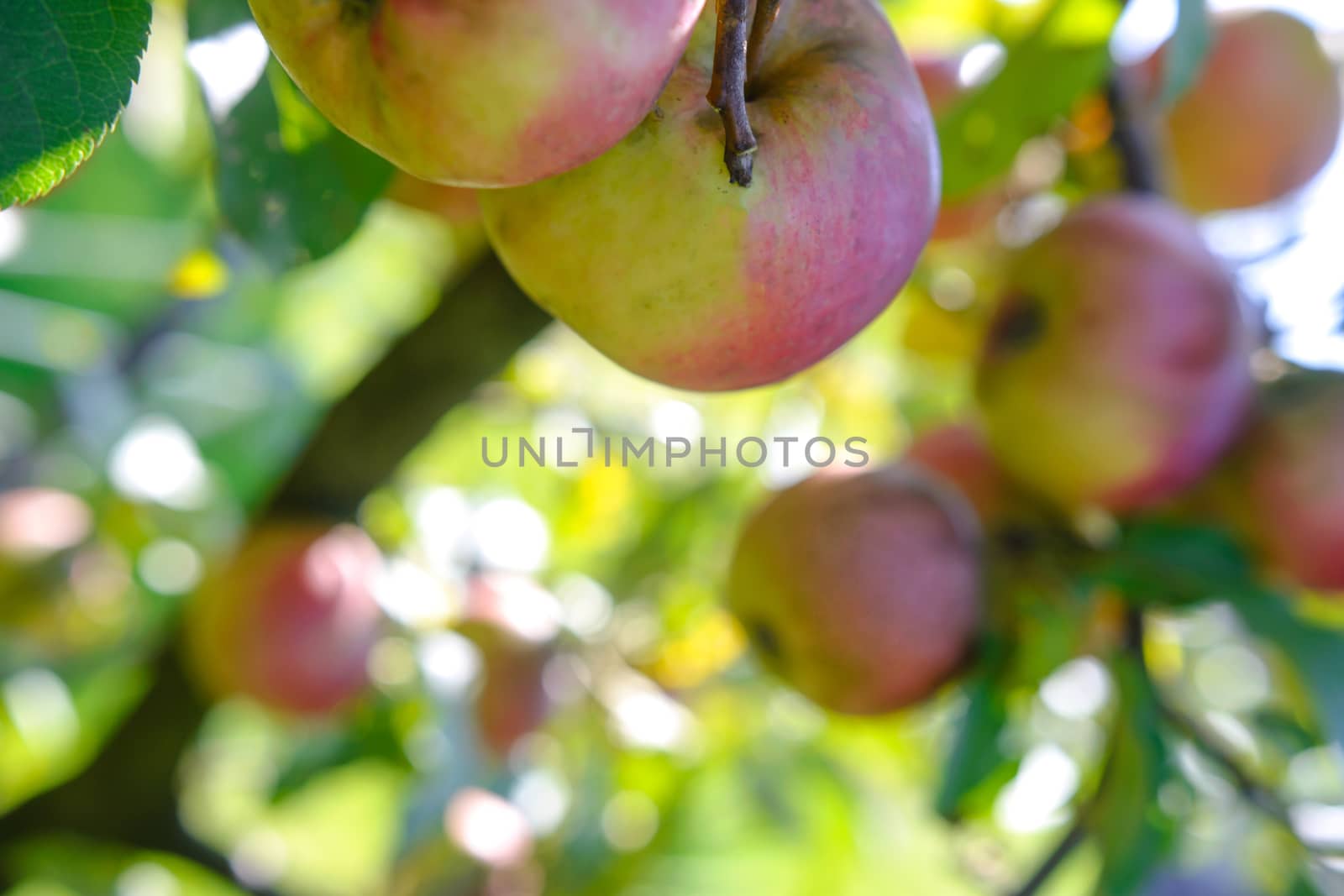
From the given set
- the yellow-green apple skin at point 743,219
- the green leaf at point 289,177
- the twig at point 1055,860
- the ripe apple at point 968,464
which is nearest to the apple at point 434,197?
the green leaf at point 289,177

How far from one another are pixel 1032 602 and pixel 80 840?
36.5 inches

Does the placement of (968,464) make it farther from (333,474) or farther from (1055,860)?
(333,474)

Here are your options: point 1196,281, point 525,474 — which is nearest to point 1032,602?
point 1196,281

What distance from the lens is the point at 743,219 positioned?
39cm

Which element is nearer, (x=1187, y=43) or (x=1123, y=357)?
(x=1187, y=43)

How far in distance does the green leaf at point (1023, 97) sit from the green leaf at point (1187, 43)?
17cm

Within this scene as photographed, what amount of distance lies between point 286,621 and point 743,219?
780 mm

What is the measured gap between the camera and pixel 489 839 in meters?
1.18

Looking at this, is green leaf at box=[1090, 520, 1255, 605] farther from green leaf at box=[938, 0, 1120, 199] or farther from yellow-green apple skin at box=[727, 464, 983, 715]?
green leaf at box=[938, 0, 1120, 199]

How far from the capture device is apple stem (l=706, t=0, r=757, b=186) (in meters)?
0.34

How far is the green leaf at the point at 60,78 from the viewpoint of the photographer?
1.15 feet

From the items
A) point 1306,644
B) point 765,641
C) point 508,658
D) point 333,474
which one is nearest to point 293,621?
point 333,474

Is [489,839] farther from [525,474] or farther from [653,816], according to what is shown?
[525,474]

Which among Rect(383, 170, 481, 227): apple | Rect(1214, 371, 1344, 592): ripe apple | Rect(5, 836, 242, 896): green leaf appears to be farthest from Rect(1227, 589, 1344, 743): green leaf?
Rect(5, 836, 242, 896): green leaf
